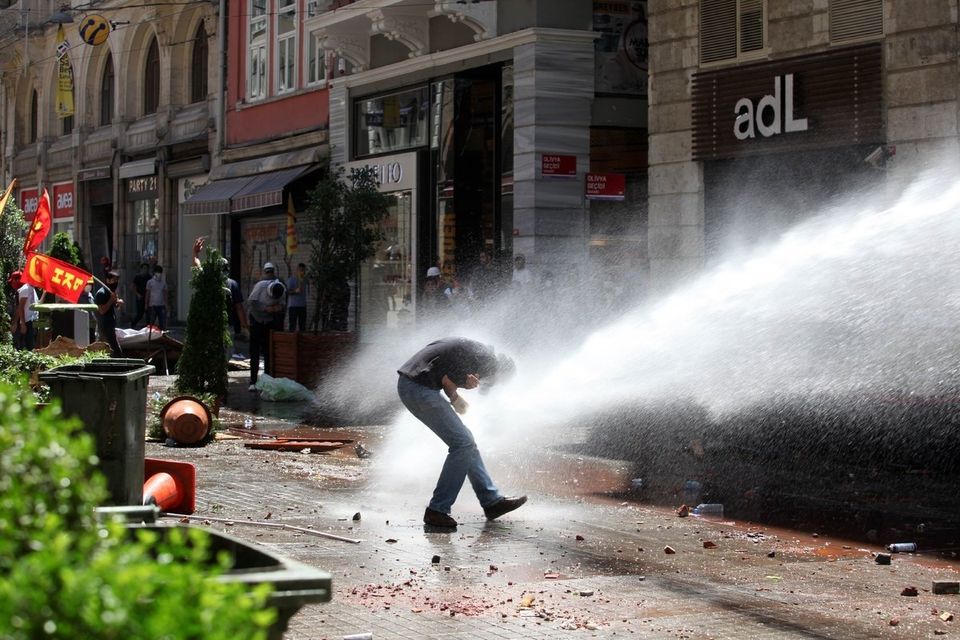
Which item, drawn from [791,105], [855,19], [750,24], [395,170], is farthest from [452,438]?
[395,170]

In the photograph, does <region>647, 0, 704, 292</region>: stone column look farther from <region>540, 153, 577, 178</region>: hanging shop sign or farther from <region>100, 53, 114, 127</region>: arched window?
<region>100, 53, 114, 127</region>: arched window

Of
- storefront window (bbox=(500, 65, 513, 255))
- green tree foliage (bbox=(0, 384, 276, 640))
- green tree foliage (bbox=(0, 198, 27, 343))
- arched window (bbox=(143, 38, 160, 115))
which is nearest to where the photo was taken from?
green tree foliage (bbox=(0, 384, 276, 640))

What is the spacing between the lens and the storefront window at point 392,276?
2484 cm

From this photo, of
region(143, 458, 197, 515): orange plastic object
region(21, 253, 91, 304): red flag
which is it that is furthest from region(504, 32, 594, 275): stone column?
region(143, 458, 197, 515): orange plastic object

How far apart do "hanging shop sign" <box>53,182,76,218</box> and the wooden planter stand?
25314 millimetres

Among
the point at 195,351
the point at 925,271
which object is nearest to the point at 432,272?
the point at 195,351

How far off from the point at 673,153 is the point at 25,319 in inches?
384

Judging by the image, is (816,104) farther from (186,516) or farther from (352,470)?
(186,516)

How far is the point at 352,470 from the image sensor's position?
39.3 feet

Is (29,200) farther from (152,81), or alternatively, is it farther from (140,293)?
(140,293)

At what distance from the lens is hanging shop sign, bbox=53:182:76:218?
42219 millimetres

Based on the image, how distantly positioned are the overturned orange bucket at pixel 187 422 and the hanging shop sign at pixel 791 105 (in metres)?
6.62

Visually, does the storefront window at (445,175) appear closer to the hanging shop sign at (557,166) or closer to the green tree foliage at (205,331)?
the hanging shop sign at (557,166)

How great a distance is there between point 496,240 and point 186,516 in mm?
13865
